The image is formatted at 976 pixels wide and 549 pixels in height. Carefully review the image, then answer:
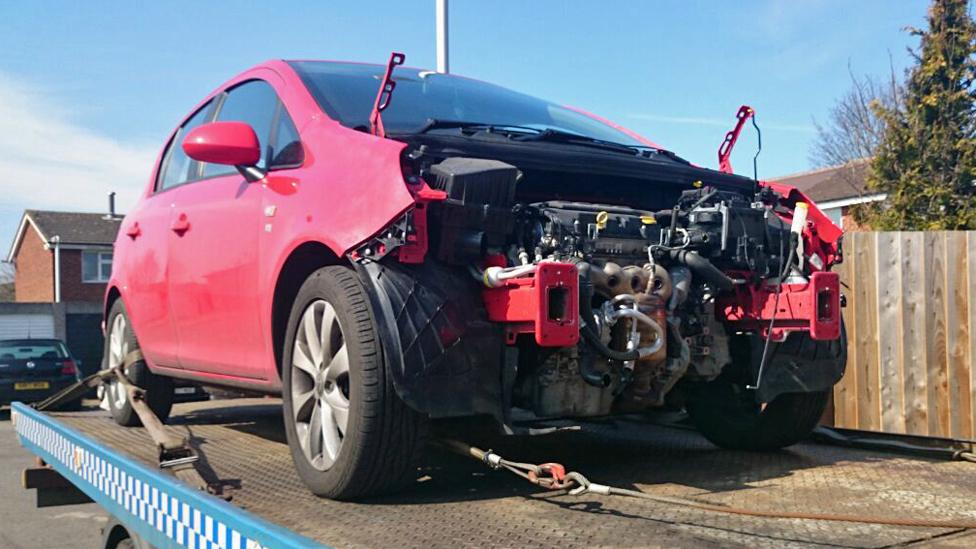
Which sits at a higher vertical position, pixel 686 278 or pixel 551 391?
pixel 686 278

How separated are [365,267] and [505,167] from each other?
0.60 metres

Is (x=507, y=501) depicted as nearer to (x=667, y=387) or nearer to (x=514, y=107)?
(x=667, y=387)

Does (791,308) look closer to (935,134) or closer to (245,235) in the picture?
(245,235)

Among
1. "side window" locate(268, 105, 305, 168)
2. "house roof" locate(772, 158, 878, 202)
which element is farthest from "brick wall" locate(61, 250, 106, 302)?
"side window" locate(268, 105, 305, 168)

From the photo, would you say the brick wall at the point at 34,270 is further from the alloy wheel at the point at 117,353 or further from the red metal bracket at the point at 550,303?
the red metal bracket at the point at 550,303

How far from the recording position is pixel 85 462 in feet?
12.5

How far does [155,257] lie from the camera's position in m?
5.08

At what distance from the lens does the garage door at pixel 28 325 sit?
29.2 metres

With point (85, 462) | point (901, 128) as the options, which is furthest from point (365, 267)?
point (901, 128)

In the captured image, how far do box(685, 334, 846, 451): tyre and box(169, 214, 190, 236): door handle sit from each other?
255 centimetres

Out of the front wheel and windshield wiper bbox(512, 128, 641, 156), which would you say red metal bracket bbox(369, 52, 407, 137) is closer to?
windshield wiper bbox(512, 128, 641, 156)

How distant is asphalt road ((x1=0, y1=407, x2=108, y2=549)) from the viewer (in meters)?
6.68

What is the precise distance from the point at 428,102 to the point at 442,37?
587cm

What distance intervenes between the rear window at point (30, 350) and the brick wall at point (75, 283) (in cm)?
2572
